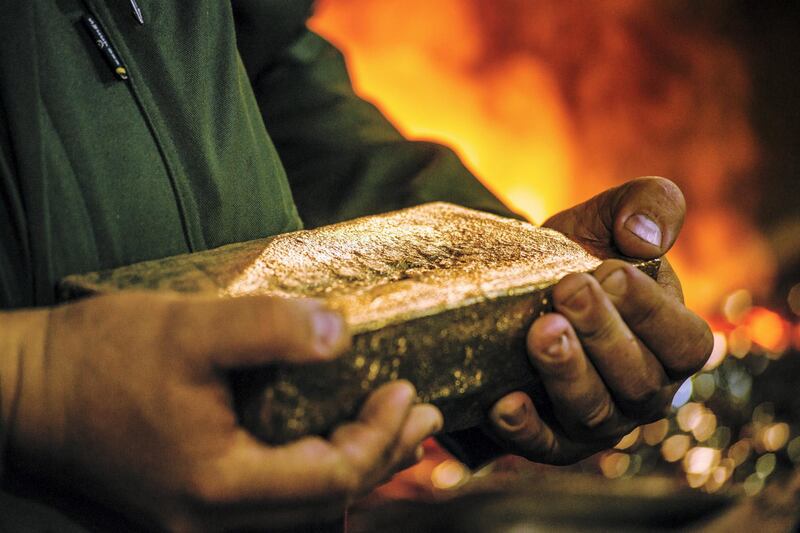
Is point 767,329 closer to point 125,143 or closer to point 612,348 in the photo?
point 612,348

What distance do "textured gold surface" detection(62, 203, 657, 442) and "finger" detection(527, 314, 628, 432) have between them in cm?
1

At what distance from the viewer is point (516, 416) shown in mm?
597

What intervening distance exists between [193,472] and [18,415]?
96 millimetres

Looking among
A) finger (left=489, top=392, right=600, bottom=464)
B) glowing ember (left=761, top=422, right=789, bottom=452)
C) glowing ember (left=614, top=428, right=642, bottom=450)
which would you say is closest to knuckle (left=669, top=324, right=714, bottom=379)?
finger (left=489, top=392, right=600, bottom=464)

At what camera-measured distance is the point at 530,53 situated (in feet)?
6.08

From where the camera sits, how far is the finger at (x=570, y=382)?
54 centimetres

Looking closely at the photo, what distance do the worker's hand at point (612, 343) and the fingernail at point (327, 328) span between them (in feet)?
0.56

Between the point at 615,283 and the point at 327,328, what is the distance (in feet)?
0.81

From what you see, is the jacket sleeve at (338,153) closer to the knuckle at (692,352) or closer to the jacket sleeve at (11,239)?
the knuckle at (692,352)

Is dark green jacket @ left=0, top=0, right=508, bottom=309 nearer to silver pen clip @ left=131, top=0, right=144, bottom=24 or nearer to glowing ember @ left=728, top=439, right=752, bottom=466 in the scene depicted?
silver pen clip @ left=131, top=0, right=144, bottom=24

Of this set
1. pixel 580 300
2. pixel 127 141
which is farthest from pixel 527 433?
pixel 127 141

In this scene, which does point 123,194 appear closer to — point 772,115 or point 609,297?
point 609,297

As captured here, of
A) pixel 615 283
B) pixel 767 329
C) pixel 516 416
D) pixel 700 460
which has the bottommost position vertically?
pixel 700 460

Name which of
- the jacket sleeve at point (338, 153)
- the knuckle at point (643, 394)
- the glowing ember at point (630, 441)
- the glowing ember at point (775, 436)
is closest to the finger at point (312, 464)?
the knuckle at point (643, 394)
